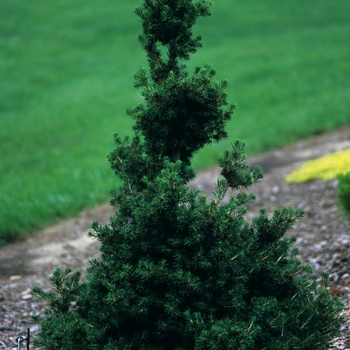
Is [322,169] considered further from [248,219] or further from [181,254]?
[181,254]

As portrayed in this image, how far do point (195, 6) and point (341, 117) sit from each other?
10.6 m

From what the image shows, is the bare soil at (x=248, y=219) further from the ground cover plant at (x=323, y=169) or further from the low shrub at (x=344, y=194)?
the low shrub at (x=344, y=194)

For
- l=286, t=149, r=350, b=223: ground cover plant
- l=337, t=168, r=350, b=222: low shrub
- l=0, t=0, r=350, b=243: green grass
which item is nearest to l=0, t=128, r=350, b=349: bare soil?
l=286, t=149, r=350, b=223: ground cover plant

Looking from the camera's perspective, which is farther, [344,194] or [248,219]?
[248,219]

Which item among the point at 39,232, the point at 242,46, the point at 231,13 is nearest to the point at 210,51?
the point at 242,46

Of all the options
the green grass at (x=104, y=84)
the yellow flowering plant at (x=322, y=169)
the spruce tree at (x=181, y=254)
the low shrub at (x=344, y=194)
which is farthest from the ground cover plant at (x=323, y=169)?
the spruce tree at (x=181, y=254)

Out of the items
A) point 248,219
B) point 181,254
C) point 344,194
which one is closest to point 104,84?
point 248,219

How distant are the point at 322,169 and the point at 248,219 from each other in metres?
1.96

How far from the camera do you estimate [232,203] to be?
3273 mm

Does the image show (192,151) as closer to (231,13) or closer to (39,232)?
(39,232)

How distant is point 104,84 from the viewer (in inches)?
747

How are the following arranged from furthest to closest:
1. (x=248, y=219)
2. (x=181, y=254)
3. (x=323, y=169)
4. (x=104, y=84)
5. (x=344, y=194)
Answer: (x=104, y=84) < (x=323, y=169) < (x=248, y=219) < (x=344, y=194) < (x=181, y=254)

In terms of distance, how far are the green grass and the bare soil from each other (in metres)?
0.60

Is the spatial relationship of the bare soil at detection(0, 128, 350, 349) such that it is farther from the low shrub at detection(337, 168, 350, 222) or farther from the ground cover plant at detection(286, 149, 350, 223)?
the low shrub at detection(337, 168, 350, 222)
